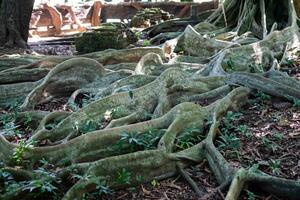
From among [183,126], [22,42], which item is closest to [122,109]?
[183,126]

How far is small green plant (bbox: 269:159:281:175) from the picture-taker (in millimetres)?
→ 3715

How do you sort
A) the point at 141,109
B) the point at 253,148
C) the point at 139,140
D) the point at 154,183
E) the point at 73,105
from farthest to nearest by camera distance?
the point at 73,105 < the point at 141,109 < the point at 253,148 < the point at 139,140 < the point at 154,183

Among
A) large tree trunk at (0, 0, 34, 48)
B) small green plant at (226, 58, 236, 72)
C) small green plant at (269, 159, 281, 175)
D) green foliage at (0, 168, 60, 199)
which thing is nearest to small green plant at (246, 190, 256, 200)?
small green plant at (269, 159, 281, 175)

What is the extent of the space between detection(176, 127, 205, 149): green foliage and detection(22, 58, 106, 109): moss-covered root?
2226 mm

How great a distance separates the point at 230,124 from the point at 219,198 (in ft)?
4.27

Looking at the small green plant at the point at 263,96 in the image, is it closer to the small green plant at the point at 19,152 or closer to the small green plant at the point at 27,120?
the small green plant at the point at 27,120

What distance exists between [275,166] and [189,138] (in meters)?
0.84

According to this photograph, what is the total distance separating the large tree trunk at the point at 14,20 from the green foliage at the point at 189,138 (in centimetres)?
519

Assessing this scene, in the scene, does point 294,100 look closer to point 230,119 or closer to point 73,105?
point 230,119

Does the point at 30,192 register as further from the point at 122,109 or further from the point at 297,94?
the point at 297,94

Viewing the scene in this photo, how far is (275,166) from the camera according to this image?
377 centimetres

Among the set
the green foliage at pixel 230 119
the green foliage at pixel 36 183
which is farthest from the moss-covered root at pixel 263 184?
the green foliage at pixel 36 183

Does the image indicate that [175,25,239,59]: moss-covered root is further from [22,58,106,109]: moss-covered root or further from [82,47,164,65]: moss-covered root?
[22,58,106,109]: moss-covered root

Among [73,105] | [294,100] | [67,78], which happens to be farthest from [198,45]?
[73,105]
